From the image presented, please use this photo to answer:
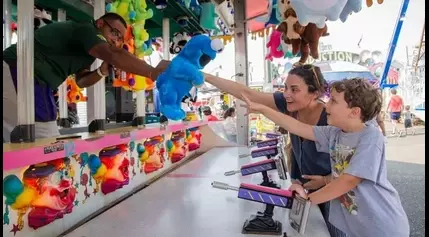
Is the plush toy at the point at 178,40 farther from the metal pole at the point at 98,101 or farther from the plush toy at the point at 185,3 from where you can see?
the metal pole at the point at 98,101

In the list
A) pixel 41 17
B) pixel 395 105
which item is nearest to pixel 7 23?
pixel 41 17

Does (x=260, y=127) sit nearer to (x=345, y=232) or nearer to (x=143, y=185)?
(x=143, y=185)

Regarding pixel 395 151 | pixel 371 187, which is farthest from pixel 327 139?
pixel 395 151

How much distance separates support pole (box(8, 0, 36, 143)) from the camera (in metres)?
0.91

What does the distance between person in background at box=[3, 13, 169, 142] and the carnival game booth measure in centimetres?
10

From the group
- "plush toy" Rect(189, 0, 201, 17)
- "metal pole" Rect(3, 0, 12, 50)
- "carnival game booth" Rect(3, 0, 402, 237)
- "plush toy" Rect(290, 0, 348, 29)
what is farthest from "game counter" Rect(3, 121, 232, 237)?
"plush toy" Rect(189, 0, 201, 17)

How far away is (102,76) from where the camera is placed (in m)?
1.34

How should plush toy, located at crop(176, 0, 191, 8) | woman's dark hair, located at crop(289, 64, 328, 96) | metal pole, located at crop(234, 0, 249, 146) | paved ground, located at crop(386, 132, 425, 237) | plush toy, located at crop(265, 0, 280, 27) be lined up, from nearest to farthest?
woman's dark hair, located at crop(289, 64, 328, 96) < plush toy, located at crop(176, 0, 191, 8) < plush toy, located at crop(265, 0, 280, 27) < paved ground, located at crop(386, 132, 425, 237) < metal pole, located at crop(234, 0, 249, 146)

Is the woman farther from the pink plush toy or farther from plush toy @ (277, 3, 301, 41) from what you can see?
the pink plush toy

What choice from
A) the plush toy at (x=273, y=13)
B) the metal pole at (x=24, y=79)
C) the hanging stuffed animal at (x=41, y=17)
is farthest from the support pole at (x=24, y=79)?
the plush toy at (x=273, y=13)

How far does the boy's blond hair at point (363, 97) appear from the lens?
1.02 m

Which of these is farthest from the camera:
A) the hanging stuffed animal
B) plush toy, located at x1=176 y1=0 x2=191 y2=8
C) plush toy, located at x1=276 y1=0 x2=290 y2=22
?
plush toy, located at x1=176 y1=0 x2=191 y2=8

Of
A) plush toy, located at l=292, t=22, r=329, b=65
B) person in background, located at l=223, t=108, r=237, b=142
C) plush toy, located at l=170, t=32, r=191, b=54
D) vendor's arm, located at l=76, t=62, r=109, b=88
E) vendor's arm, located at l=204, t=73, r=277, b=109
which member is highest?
plush toy, located at l=170, t=32, r=191, b=54

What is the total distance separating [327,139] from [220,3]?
79.9 inches
